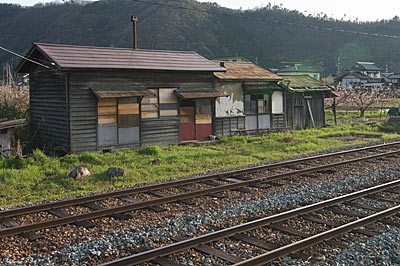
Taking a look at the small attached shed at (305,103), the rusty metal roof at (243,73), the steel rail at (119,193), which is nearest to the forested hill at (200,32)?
the small attached shed at (305,103)

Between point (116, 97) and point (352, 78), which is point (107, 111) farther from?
→ point (352, 78)

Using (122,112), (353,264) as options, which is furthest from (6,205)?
(122,112)

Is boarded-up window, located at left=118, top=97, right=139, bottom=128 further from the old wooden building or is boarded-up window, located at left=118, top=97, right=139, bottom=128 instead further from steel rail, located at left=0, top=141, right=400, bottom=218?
steel rail, located at left=0, top=141, right=400, bottom=218

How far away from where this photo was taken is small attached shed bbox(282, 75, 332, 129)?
2584 centimetres

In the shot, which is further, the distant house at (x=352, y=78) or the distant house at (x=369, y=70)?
the distant house at (x=369, y=70)

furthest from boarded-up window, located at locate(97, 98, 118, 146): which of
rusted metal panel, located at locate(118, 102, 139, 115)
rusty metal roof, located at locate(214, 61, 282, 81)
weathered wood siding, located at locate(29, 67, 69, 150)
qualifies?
rusty metal roof, located at locate(214, 61, 282, 81)

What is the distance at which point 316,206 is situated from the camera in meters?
8.46

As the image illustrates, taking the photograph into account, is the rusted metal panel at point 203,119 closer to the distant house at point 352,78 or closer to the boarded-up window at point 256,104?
the boarded-up window at point 256,104

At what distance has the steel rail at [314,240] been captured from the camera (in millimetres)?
5823

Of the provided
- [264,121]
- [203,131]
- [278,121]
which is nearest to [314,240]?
[203,131]

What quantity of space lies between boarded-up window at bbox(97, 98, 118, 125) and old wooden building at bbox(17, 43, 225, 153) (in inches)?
1.6

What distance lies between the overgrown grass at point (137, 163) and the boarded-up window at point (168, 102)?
1.70 meters

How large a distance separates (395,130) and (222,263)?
23.8m

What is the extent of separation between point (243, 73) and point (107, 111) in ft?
30.4
